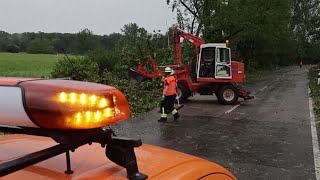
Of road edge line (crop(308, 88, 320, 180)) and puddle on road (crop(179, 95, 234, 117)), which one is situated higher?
puddle on road (crop(179, 95, 234, 117))

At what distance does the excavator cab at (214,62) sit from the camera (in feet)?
63.5

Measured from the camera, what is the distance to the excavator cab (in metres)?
19.3

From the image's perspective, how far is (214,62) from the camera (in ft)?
63.9

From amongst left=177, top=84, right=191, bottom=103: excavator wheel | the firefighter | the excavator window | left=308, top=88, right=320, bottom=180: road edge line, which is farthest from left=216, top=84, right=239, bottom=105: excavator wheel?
the firefighter

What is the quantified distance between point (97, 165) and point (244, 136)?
10295 mm

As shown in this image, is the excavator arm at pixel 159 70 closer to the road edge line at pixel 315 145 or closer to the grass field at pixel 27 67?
the grass field at pixel 27 67

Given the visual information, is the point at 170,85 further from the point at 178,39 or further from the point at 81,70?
the point at 81,70

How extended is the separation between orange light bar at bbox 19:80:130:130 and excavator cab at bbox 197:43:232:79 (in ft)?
59.6

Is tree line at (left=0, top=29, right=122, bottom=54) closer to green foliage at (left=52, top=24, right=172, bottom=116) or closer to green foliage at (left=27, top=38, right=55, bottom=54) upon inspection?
green foliage at (left=27, top=38, right=55, bottom=54)

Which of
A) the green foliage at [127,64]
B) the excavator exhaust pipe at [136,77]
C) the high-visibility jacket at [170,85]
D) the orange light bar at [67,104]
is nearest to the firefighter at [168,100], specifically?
the high-visibility jacket at [170,85]

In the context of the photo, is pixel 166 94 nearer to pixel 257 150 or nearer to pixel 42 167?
pixel 257 150

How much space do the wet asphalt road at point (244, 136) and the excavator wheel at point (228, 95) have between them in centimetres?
42

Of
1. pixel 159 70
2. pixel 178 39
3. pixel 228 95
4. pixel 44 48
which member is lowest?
pixel 228 95

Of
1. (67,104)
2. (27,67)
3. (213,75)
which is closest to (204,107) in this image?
(213,75)
